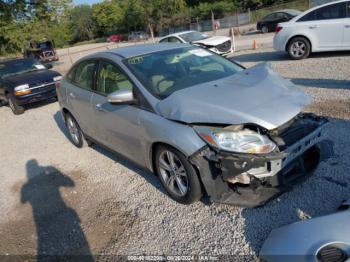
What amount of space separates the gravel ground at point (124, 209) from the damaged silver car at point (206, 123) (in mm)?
294

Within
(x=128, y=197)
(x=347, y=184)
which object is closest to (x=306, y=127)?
(x=347, y=184)

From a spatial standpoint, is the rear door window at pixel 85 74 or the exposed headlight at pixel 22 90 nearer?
the rear door window at pixel 85 74

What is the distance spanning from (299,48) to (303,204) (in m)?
8.52

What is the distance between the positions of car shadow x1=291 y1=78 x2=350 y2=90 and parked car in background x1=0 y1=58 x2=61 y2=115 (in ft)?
21.8

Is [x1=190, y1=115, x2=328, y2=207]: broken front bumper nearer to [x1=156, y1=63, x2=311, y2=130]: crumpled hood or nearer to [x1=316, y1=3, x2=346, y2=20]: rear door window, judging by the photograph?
[x1=156, y1=63, x2=311, y2=130]: crumpled hood

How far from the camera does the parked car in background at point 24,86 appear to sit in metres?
10.2

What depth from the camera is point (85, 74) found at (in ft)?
16.9

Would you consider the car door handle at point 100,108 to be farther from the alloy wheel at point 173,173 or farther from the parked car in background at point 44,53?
the parked car in background at point 44,53

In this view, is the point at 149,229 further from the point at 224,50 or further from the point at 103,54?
the point at 224,50

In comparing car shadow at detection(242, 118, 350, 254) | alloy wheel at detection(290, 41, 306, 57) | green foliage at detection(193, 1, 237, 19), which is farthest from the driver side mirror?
green foliage at detection(193, 1, 237, 19)

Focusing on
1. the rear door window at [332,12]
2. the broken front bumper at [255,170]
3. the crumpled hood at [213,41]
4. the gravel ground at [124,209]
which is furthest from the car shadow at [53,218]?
the crumpled hood at [213,41]

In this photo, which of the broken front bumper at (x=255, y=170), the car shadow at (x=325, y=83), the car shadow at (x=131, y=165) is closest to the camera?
the broken front bumper at (x=255, y=170)

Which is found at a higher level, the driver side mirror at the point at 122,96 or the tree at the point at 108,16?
the tree at the point at 108,16

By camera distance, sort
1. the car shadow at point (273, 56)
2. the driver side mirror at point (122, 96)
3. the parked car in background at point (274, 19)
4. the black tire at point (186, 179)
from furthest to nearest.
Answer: the parked car in background at point (274, 19), the car shadow at point (273, 56), the driver side mirror at point (122, 96), the black tire at point (186, 179)
